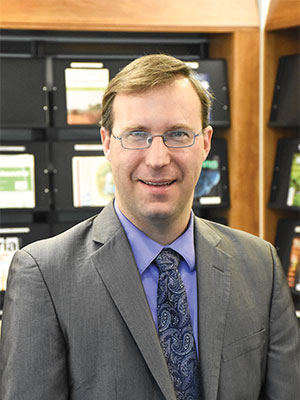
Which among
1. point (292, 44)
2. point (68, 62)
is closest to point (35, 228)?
point (68, 62)

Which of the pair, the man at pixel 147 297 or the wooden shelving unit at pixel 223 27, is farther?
the wooden shelving unit at pixel 223 27

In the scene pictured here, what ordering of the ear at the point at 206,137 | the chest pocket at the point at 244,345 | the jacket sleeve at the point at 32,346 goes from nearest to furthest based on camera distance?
the jacket sleeve at the point at 32,346, the chest pocket at the point at 244,345, the ear at the point at 206,137

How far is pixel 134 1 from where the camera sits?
3352mm

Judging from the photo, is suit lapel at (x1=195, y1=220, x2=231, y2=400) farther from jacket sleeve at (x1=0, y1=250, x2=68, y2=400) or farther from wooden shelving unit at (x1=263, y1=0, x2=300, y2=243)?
wooden shelving unit at (x1=263, y1=0, x2=300, y2=243)

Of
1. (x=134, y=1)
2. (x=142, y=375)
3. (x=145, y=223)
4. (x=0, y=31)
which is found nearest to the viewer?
(x=142, y=375)

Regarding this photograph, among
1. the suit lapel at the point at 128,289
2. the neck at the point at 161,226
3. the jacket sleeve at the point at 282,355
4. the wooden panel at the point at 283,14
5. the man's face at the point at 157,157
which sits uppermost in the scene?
the wooden panel at the point at 283,14

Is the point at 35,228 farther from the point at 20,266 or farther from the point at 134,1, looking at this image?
the point at 20,266

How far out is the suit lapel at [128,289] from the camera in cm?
137

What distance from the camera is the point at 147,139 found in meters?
1.43

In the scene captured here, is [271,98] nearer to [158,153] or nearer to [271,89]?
[271,89]

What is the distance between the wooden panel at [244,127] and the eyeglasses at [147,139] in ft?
7.06

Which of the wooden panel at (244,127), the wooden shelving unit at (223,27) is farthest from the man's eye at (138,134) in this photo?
the wooden panel at (244,127)

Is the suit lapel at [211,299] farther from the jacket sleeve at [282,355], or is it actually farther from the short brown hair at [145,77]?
the short brown hair at [145,77]

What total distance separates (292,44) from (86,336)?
2.69 metres
